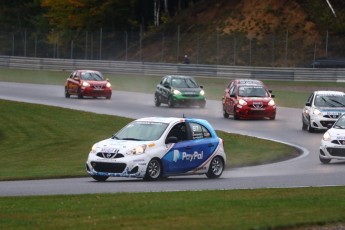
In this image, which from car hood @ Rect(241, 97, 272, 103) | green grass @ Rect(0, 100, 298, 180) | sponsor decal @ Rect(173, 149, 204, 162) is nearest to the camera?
sponsor decal @ Rect(173, 149, 204, 162)

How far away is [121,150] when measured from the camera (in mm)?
21906

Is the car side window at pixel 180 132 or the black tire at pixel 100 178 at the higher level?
the car side window at pixel 180 132

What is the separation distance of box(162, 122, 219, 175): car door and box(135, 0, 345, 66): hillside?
46589mm

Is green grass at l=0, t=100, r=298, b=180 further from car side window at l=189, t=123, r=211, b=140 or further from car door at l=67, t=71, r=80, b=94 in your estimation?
car door at l=67, t=71, r=80, b=94

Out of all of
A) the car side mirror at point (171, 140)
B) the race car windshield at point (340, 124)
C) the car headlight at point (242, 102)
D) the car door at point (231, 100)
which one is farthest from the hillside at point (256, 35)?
the car side mirror at point (171, 140)

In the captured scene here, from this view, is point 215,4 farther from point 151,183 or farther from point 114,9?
point 151,183

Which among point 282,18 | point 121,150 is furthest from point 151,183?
point 282,18

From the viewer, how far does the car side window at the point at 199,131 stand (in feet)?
77.4

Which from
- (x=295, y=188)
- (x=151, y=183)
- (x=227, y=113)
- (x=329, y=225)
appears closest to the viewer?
(x=329, y=225)

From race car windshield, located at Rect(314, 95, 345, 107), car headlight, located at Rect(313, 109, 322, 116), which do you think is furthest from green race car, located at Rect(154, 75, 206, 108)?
car headlight, located at Rect(313, 109, 322, 116)

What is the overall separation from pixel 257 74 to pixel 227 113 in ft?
73.2

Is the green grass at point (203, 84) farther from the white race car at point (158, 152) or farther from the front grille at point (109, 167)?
the front grille at point (109, 167)

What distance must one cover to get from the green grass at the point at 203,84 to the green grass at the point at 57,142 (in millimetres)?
14219

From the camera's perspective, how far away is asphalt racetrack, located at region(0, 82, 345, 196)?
20.2 m
